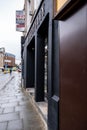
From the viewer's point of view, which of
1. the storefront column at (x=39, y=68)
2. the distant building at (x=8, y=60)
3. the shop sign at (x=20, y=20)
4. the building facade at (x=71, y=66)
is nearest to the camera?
the building facade at (x=71, y=66)

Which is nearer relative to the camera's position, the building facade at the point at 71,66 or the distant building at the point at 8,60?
the building facade at the point at 71,66

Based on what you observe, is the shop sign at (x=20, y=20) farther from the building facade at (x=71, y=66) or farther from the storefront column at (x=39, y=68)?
the building facade at (x=71, y=66)

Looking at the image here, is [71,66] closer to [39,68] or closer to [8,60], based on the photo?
[39,68]

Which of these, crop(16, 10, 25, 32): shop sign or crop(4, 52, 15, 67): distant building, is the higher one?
crop(16, 10, 25, 32): shop sign

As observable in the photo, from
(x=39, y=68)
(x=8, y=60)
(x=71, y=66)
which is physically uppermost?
(x=71, y=66)

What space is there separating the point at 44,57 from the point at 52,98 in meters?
3.85

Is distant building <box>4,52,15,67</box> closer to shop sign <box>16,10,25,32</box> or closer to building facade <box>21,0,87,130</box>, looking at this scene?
shop sign <box>16,10,25,32</box>

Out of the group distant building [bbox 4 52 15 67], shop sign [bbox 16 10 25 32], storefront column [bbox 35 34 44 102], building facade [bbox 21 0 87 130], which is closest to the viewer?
building facade [bbox 21 0 87 130]

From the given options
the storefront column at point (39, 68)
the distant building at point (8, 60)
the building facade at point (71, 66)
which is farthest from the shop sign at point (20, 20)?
the distant building at point (8, 60)

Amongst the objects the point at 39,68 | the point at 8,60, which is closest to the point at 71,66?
the point at 39,68

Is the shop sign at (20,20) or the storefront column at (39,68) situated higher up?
the shop sign at (20,20)

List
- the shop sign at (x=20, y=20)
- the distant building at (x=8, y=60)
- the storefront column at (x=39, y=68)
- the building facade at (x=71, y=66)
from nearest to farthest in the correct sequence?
the building facade at (x=71, y=66)
the storefront column at (x=39, y=68)
the shop sign at (x=20, y=20)
the distant building at (x=8, y=60)

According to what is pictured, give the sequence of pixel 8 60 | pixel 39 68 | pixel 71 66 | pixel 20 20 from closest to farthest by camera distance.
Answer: pixel 71 66 < pixel 39 68 < pixel 20 20 < pixel 8 60

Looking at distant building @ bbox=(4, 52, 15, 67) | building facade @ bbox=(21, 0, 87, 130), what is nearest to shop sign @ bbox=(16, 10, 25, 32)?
building facade @ bbox=(21, 0, 87, 130)
